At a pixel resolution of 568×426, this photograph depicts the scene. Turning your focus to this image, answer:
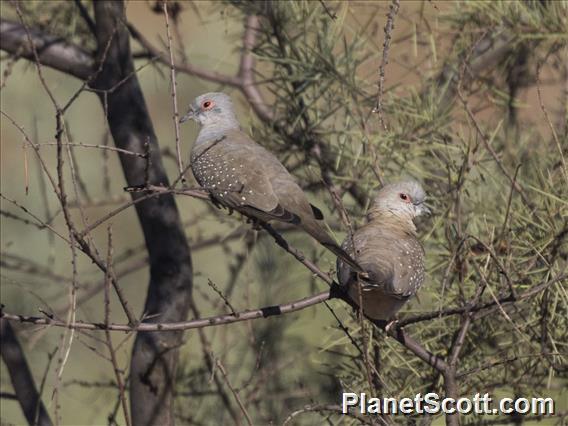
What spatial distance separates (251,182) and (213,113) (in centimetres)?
83

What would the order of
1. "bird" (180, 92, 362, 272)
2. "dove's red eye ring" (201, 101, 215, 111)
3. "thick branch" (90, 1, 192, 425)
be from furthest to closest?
"dove's red eye ring" (201, 101, 215, 111) → "thick branch" (90, 1, 192, 425) → "bird" (180, 92, 362, 272)

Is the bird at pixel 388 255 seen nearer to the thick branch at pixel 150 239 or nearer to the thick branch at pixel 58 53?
the thick branch at pixel 150 239

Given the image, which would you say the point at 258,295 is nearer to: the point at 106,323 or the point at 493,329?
the point at 493,329

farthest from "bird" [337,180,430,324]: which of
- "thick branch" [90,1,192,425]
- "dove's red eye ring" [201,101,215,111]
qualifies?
"dove's red eye ring" [201,101,215,111]

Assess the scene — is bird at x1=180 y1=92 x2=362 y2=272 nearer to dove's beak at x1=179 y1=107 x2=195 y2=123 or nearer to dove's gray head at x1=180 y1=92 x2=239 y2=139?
dove's gray head at x1=180 y1=92 x2=239 y2=139

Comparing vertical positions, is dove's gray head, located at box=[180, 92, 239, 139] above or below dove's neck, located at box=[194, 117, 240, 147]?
above

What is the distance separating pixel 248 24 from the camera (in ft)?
14.6

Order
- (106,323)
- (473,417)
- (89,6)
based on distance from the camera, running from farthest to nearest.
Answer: (89,6)
(473,417)
(106,323)

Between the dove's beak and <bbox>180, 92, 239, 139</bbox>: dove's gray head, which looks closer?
<bbox>180, 92, 239, 139</bbox>: dove's gray head

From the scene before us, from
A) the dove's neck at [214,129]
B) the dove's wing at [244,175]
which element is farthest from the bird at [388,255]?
the dove's neck at [214,129]

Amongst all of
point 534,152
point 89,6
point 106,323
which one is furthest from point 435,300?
point 89,6

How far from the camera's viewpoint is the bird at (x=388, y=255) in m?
2.91

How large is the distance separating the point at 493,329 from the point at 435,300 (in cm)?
22

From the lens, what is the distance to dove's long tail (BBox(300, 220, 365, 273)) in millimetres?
2685
